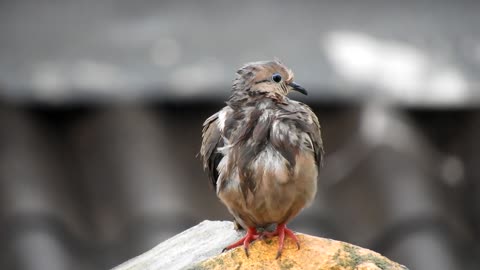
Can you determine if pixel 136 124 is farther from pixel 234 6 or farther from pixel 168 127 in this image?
pixel 234 6

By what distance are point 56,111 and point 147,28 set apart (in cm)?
104

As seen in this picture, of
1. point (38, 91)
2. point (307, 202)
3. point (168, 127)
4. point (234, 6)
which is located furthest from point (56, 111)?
point (307, 202)

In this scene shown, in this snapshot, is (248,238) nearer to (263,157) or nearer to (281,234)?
(281,234)

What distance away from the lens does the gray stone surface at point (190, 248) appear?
17.8ft

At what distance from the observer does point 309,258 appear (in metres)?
5.04

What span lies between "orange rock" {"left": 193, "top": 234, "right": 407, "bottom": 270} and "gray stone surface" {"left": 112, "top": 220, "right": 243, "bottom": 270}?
10.0 inches

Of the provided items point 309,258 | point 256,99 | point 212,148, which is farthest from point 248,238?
point 256,99

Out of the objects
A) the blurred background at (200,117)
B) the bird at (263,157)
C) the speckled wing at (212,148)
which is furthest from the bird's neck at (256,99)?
the blurred background at (200,117)

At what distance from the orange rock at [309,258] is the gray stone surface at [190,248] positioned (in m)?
0.25

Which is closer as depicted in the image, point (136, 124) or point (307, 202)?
point (307, 202)

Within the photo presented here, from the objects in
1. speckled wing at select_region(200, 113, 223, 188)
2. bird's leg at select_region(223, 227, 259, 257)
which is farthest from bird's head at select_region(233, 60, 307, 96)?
bird's leg at select_region(223, 227, 259, 257)

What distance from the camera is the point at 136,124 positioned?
971 centimetres

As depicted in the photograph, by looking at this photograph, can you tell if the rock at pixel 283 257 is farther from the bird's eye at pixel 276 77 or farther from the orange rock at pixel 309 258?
the bird's eye at pixel 276 77

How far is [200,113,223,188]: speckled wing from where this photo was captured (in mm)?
5445
